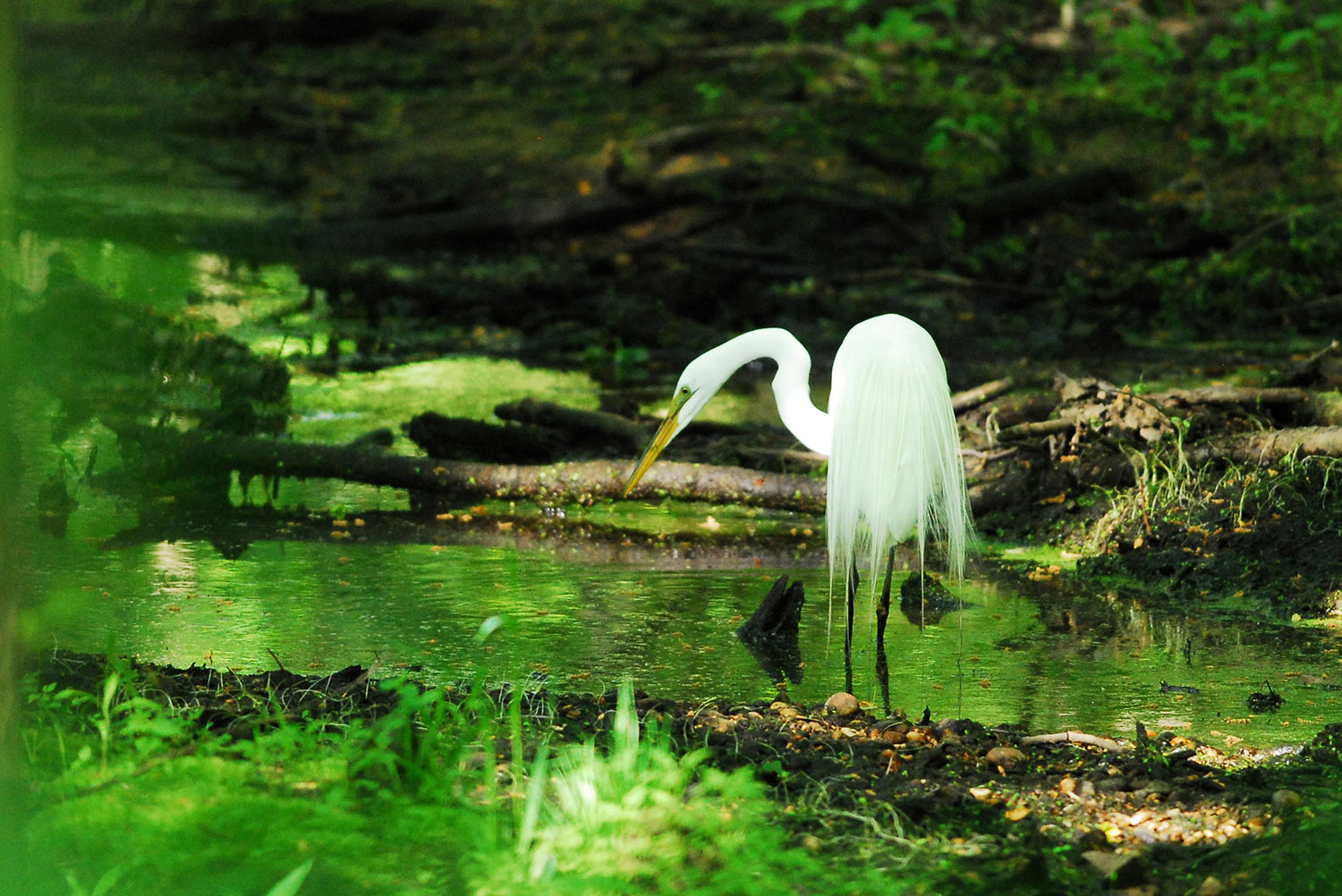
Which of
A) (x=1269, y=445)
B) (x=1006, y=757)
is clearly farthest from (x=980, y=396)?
(x=1006, y=757)

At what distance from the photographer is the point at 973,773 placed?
4078 millimetres

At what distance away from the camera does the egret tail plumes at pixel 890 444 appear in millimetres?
5441

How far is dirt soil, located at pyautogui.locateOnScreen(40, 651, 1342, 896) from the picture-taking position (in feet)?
11.6

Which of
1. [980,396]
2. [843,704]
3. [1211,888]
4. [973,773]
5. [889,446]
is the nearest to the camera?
[1211,888]

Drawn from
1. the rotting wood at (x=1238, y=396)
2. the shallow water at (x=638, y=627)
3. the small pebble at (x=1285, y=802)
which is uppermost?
the rotting wood at (x=1238, y=396)

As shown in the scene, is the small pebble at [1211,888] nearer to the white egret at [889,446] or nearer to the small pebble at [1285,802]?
the small pebble at [1285,802]

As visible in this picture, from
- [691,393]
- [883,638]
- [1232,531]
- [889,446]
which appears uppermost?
[691,393]

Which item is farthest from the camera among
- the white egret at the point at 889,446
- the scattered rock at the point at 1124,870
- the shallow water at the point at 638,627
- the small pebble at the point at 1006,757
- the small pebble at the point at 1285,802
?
the white egret at the point at 889,446

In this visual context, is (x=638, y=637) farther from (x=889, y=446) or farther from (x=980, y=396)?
(x=980, y=396)

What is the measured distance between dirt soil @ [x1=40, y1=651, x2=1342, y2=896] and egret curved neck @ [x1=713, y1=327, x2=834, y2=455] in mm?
1504

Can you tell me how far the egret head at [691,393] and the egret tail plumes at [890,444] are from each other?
0.62 metres

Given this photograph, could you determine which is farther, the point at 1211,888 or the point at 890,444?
the point at 890,444

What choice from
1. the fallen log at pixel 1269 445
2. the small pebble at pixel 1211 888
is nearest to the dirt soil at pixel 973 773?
the small pebble at pixel 1211 888

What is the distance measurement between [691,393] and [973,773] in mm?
2399
